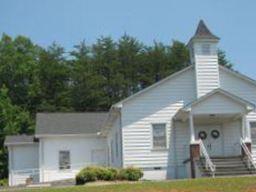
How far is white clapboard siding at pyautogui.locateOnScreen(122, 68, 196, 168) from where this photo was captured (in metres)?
31.2

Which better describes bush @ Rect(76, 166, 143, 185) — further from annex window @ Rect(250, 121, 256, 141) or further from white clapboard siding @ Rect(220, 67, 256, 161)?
white clapboard siding @ Rect(220, 67, 256, 161)

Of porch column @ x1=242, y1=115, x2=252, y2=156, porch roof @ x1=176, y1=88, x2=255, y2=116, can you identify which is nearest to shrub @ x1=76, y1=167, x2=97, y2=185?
porch roof @ x1=176, y1=88, x2=255, y2=116

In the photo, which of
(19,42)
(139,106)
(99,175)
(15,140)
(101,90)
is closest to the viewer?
(99,175)

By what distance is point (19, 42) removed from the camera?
2803 inches

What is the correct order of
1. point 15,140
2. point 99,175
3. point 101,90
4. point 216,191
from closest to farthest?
point 216,191 → point 99,175 → point 15,140 → point 101,90

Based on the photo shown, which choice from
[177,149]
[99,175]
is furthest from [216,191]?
[177,149]

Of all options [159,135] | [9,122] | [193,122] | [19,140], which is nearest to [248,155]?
[193,122]

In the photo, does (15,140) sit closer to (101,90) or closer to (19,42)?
(101,90)

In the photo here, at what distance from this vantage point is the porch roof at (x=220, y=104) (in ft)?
98.8

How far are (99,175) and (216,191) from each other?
843cm

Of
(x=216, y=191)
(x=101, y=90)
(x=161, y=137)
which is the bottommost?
(x=216, y=191)

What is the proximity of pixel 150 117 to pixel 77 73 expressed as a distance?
3675 cm

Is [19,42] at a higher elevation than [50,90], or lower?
higher

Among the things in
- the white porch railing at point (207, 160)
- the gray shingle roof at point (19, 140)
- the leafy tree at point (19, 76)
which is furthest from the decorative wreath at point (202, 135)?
the leafy tree at point (19, 76)
